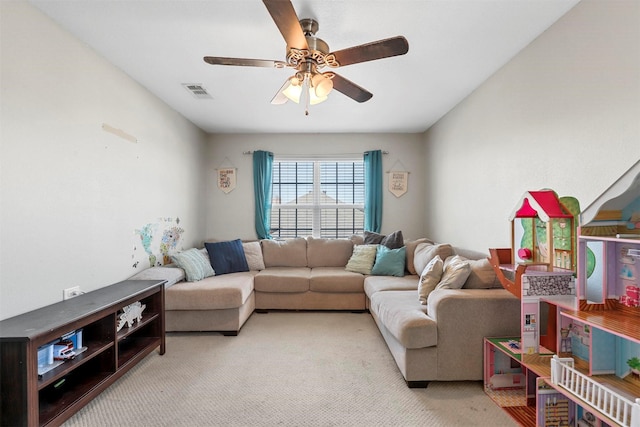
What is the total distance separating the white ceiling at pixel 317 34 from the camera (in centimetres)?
184

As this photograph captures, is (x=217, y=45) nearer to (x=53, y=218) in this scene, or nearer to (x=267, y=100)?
(x=267, y=100)

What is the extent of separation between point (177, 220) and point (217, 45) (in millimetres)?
2218

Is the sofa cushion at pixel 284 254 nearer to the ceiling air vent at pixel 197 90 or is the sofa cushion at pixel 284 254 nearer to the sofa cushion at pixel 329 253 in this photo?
the sofa cushion at pixel 329 253

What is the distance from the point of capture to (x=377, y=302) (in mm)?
2809

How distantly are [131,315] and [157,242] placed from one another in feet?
3.61

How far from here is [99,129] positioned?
7.91ft

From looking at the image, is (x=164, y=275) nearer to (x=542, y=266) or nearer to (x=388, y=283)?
(x=388, y=283)

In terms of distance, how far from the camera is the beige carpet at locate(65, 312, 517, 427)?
180cm

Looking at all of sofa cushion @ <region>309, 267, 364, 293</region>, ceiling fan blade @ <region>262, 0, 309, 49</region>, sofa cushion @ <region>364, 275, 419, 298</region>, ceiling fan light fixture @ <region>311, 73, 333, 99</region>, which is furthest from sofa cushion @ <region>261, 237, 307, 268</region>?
ceiling fan blade @ <region>262, 0, 309, 49</region>

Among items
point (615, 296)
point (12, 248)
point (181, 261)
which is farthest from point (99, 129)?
point (615, 296)

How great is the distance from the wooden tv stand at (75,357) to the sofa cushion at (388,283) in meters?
2.03

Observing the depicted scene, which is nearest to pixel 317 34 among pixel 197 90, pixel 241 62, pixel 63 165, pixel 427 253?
pixel 241 62

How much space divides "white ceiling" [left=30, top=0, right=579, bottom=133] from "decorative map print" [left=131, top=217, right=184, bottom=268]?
1393 millimetres

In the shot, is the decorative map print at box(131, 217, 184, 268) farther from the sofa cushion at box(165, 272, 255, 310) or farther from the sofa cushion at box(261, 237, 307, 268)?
the sofa cushion at box(261, 237, 307, 268)
